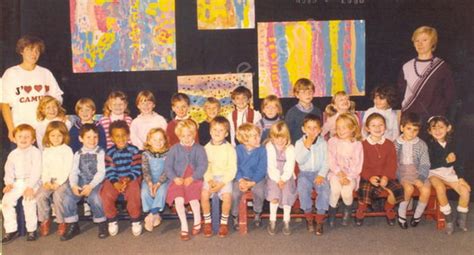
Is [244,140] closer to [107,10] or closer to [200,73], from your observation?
[200,73]

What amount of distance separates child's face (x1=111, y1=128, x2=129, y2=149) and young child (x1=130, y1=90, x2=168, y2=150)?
23 centimetres

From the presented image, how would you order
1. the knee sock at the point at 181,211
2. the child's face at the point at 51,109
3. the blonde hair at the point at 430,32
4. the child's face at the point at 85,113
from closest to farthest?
the knee sock at the point at 181,211
the child's face at the point at 51,109
the child's face at the point at 85,113
the blonde hair at the point at 430,32

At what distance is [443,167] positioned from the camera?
4.02 meters

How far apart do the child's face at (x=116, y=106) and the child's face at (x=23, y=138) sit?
0.71 m

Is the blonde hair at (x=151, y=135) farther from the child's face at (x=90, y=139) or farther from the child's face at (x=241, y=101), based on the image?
the child's face at (x=241, y=101)

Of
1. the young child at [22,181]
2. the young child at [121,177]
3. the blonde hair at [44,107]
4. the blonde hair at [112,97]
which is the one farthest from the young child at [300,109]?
the young child at [22,181]

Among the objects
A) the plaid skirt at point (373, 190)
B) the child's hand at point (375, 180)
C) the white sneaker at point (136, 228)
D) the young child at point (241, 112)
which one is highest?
the young child at point (241, 112)

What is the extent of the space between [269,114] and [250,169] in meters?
0.54

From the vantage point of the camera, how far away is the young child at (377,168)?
3895 mm

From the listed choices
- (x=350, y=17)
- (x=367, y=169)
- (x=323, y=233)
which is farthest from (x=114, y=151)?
(x=350, y=17)

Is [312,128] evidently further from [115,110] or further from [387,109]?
[115,110]

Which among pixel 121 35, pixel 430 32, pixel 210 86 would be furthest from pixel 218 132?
pixel 430 32

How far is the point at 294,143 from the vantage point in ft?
Answer: 14.1

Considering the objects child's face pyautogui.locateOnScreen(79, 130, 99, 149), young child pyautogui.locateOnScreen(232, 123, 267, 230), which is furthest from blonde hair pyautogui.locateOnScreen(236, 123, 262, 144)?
child's face pyautogui.locateOnScreen(79, 130, 99, 149)
